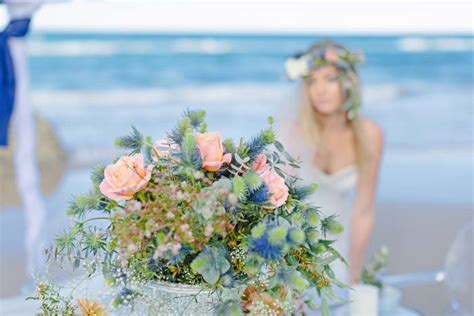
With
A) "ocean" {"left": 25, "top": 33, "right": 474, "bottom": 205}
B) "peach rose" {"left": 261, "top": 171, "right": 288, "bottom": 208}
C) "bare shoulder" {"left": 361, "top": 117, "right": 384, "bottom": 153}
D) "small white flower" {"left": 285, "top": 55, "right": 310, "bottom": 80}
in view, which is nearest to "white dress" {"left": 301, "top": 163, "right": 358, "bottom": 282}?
"bare shoulder" {"left": 361, "top": 117, "right": 384, "bottom": 153}

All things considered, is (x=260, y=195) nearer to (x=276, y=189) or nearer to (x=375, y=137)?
(x=276, y=189)

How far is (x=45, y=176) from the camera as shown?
26.2 feet

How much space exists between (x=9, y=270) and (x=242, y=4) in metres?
14.7

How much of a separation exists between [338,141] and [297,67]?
45 centimetres

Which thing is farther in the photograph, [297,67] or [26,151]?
[26,151]

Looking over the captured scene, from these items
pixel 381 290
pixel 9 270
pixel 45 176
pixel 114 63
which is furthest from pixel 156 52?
pixel 381 290

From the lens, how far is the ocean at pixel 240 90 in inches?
336

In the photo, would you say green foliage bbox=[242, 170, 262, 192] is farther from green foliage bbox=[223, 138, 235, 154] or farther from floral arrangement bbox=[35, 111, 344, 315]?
green foliage bbox=[223, 138, 235, 154]

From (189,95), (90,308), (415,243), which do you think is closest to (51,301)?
(90,308)

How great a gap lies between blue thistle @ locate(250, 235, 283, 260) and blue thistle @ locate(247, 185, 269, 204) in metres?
0.10

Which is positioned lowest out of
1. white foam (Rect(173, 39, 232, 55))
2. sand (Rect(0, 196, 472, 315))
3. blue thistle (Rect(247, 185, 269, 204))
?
sand (Rect(0, 196, 472, 315))

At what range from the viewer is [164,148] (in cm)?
151

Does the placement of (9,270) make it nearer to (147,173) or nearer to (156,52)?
(147,173)

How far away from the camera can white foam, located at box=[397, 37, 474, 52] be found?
18281 mm
